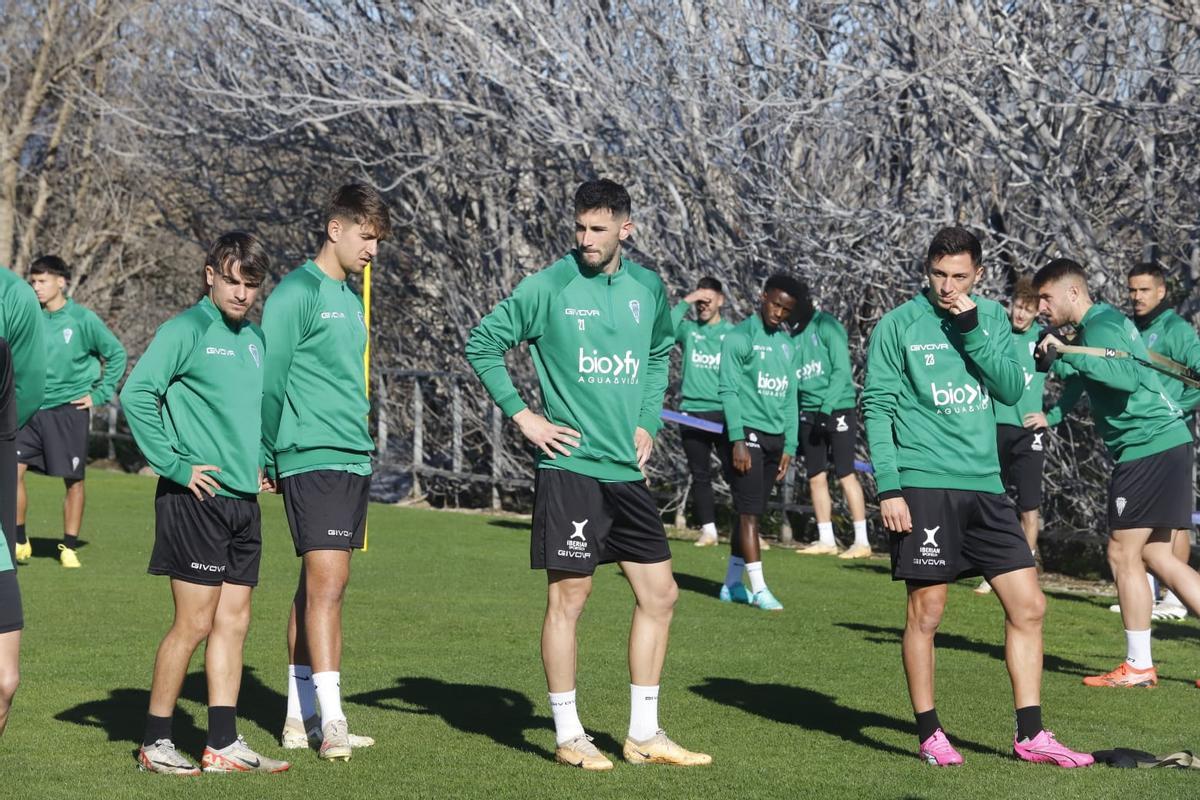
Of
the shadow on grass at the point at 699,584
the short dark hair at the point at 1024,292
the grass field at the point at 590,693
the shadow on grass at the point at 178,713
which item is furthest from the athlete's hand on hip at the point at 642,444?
the short dark hair at the point at 1024,292

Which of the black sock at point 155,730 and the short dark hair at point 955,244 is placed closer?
the black sock at point 155,730

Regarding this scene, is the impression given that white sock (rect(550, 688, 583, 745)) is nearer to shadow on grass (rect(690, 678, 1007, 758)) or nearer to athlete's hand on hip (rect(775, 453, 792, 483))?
shadow on grass (rect(690, 678, 1007, 758))

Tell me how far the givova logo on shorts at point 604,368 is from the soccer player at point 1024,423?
4916 millimetres

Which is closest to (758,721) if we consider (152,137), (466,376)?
(466,376)

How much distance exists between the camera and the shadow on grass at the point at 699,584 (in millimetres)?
11430

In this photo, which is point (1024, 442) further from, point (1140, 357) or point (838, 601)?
point (1140, 357)

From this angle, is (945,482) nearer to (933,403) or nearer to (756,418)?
(933,403)

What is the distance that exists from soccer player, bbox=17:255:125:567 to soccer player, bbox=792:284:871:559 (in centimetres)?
519

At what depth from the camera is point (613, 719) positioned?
279 inches

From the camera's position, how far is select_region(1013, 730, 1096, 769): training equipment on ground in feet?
20.4

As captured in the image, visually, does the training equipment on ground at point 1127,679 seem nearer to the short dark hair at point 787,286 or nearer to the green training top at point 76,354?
the short dark hair at point 787,286

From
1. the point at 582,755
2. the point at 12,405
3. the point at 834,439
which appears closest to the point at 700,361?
the point at 834,439

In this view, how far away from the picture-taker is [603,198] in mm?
6094

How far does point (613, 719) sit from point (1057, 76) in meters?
7.16
